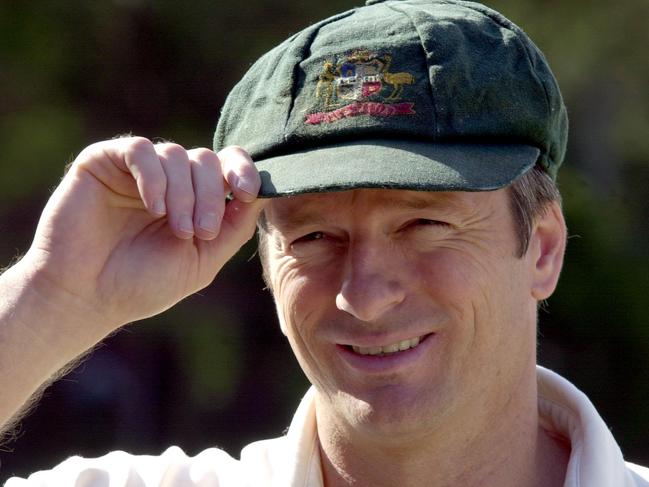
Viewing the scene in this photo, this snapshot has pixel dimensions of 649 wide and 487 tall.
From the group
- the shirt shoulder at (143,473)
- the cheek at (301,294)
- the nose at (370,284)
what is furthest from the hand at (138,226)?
the shirt shoulder at (143,473)

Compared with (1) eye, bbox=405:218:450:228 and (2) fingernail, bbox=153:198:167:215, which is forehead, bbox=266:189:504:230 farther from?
(2) fingernail, bbox=153:198:167:215

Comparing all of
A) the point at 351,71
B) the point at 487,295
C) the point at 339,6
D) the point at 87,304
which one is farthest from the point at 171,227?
the point at 339,6

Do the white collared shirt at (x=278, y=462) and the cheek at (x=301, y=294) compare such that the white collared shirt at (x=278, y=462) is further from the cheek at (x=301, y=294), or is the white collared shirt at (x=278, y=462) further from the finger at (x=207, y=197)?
the finger at (x=207, y=197)

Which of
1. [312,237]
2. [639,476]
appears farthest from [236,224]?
[639,476]

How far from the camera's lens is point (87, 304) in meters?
2.21

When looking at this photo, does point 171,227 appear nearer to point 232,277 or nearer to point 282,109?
point 282,109

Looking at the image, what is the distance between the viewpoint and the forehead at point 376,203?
85.8 inches

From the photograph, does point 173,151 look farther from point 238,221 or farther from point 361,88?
point 361,88

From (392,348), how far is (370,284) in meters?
0.15

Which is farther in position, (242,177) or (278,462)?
(278,462)

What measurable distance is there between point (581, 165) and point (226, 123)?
1.57m

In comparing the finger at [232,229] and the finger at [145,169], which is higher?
the finger at [145,169]

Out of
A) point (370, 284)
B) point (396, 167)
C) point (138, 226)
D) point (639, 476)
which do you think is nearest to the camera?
point (396, 167)

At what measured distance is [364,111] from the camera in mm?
2125
